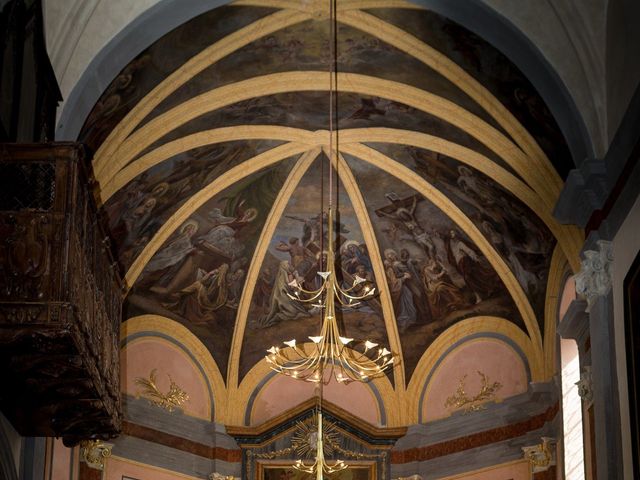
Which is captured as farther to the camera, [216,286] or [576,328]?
[216,286]

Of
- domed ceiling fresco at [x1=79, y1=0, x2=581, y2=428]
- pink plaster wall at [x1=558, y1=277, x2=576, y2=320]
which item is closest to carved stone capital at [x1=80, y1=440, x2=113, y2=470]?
domed ceiling fresco at [x1=79, y1=0, x2=581, y2=428]

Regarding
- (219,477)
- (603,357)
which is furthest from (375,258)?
(603,357)

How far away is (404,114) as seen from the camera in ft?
57.0

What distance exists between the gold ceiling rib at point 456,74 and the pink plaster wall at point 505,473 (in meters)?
4.34

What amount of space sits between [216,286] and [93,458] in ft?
11.0

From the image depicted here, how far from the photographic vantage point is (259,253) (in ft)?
64.8

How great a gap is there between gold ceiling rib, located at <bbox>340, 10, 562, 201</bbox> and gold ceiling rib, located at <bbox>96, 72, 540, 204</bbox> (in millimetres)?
290

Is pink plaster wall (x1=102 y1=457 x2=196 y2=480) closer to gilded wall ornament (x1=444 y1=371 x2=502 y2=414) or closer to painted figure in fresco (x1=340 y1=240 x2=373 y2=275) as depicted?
painted figure in fresco (x1=340 y1=240 x2=373 y2=275)

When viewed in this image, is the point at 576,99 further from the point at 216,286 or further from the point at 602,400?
the point at 216,286

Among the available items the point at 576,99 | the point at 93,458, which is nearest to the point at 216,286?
the point at 93,458

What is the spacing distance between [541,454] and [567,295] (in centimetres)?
221

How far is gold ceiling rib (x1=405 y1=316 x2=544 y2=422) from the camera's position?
18.7 m

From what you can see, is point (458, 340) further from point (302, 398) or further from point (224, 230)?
point (224, 230)

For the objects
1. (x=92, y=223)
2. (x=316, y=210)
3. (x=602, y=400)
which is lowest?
(x=602, y=400)
